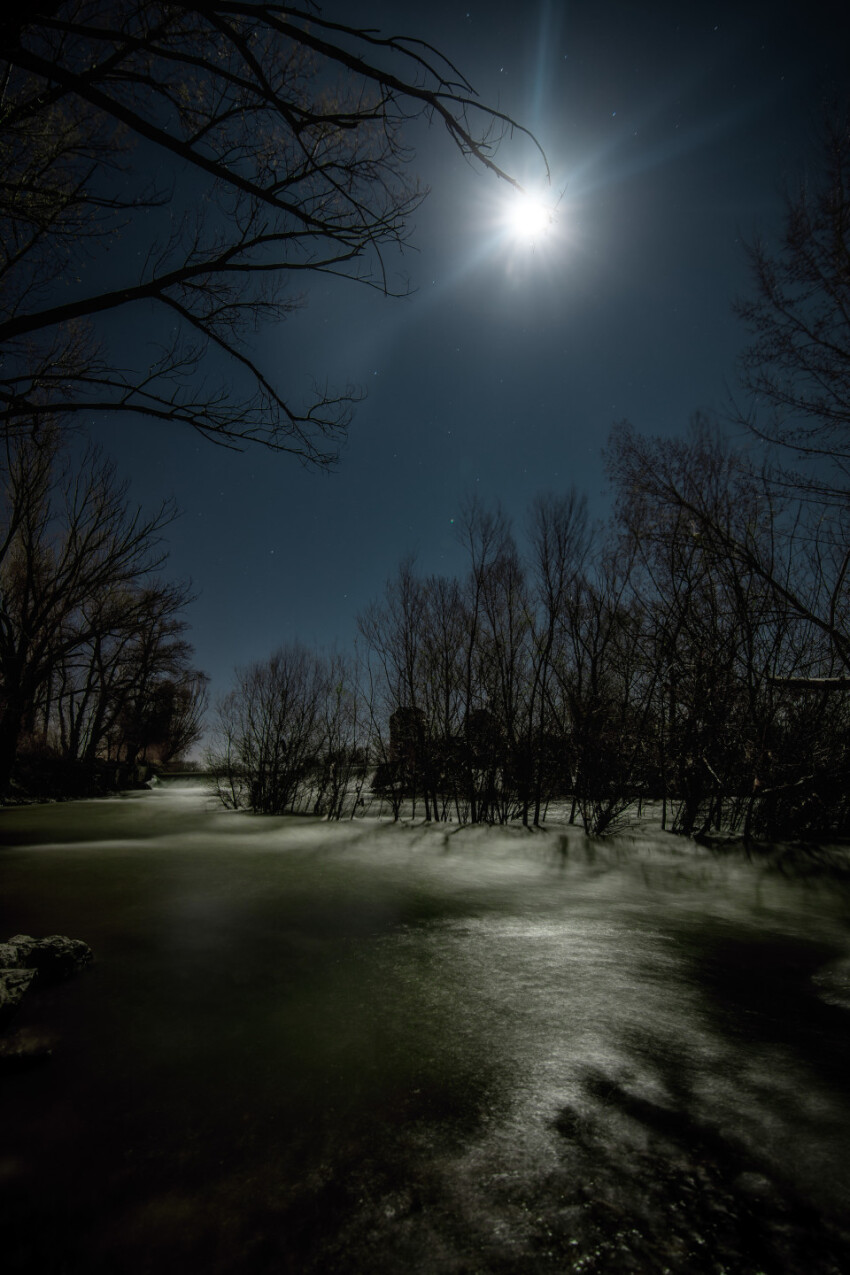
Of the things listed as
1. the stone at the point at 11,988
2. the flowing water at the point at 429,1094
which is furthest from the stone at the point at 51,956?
the stone at the point at 11,988

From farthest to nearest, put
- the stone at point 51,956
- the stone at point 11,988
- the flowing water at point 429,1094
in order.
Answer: the stone at point 51,956, the stone at point 11,988, the flowing water at point 429,1094

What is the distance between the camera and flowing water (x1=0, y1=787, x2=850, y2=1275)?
3.94 feet

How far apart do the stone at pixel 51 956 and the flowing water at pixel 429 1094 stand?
10cm

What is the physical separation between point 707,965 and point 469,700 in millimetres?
7989

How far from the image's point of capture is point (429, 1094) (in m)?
1.74

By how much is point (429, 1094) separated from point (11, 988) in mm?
1721

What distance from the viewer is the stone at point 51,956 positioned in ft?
8.30

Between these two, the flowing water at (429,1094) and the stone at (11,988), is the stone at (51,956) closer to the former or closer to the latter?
the flowing water at (429,1094)

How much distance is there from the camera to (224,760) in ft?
39.2

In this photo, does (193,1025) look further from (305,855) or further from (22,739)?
(22,739)

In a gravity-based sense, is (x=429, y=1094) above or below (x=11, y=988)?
below

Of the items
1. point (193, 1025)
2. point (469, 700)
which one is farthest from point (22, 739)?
point (193, 1025)

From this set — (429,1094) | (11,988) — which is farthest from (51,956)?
(429,1094)

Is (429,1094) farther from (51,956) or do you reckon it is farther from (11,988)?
(51,956)
